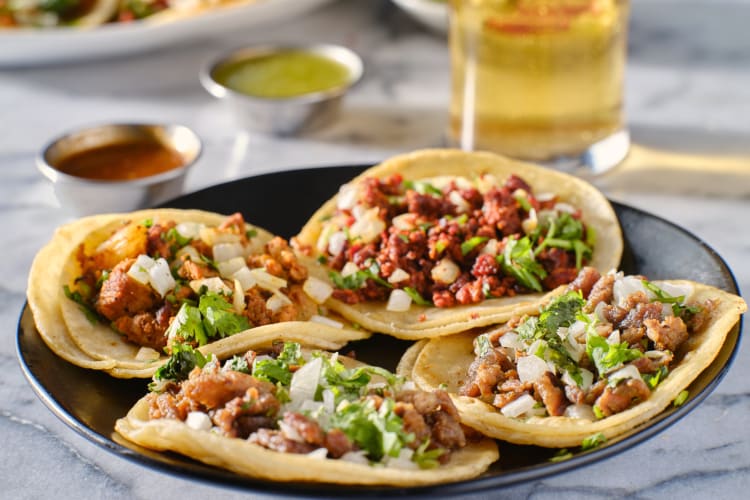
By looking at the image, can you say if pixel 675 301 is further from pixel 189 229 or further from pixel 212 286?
pixel 189 229

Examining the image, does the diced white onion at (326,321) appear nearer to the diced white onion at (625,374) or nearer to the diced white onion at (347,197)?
the diced white onion at (347,197)

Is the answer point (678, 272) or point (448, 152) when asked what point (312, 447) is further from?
point (448, 152)

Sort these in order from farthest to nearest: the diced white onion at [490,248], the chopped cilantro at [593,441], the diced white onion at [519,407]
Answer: the diced white onion at [490,248] → the diced white onion at [519,407] → the chopped cilantro at [593,441]

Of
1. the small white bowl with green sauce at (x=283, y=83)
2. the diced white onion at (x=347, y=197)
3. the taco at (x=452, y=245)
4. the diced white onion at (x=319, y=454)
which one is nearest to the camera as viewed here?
the diced white onion at (x=319, y=454)

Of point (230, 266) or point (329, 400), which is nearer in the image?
point (329, 400)

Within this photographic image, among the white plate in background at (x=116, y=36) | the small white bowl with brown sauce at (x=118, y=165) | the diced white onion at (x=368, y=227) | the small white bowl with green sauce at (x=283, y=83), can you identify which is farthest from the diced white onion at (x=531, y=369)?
the white plate in background at (x=116, y=36)

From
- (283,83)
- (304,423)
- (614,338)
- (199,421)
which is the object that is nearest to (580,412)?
(614,338)
